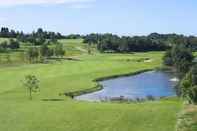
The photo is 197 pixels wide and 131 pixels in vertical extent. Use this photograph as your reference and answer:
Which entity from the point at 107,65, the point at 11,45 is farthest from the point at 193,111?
the point at 11,45

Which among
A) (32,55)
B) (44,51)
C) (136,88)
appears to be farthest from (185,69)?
(44,51)

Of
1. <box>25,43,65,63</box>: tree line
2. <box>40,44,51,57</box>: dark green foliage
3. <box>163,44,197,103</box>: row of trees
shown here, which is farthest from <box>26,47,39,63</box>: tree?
<box>163,44,197,103</box>: row of trees

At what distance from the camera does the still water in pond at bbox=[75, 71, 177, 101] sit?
264 ft

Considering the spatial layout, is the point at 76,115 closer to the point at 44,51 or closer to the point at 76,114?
the point at 76,114

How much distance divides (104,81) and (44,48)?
2829 inches

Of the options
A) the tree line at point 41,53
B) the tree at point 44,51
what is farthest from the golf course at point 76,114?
the tree at point 44,51

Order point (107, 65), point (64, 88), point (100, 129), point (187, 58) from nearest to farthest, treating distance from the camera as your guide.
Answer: point (100, 129)
point (64, 88)
point (107, 65)
point (187, 58)

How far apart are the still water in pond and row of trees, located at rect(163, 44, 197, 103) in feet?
14.2

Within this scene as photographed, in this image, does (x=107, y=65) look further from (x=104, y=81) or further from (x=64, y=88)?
(x=64, y=88)

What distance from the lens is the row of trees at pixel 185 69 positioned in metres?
60.5

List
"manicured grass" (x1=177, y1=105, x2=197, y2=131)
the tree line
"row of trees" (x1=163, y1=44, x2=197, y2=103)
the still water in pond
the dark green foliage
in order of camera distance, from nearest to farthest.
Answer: "manicured grass" (x1=177, y1=105, x2=197, y2=131) < "row of trees" (x1=163, y1=44, x2=197, y2=103) < the still water in pond < the tree line < the dark green foliage

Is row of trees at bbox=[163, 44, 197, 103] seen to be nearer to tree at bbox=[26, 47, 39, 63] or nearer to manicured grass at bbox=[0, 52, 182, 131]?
manicured grass at bbox=[0, 52, 182, 131]

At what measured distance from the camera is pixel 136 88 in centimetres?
9181

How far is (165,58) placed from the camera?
149125mm
